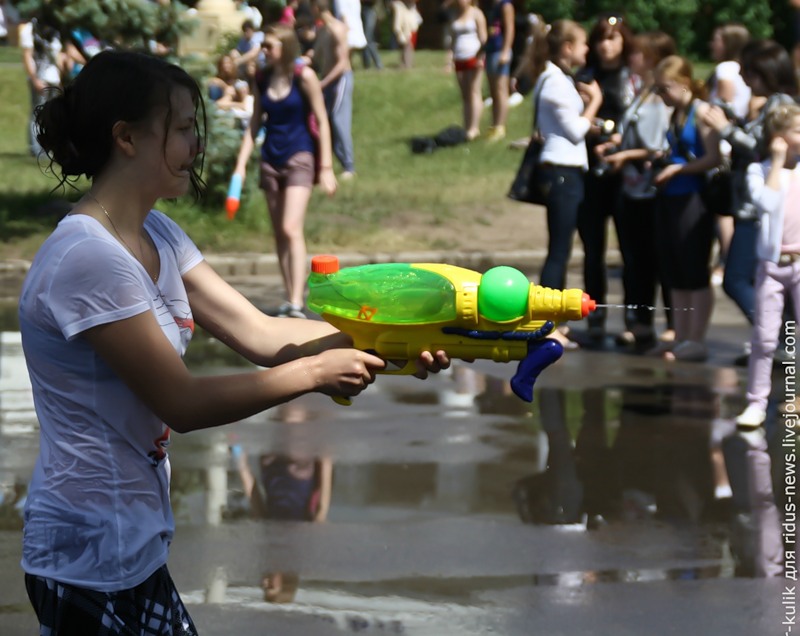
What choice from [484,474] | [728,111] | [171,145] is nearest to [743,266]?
[728,111]

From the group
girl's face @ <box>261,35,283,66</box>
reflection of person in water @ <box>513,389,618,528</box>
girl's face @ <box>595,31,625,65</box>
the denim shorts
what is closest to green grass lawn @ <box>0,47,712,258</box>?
the denim shorts

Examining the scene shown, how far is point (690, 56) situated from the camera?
29.4 metres

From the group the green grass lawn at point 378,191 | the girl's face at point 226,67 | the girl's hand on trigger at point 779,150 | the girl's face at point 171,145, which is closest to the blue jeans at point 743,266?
the girl's hand on trigger at point 779,150

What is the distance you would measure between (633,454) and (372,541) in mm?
1829

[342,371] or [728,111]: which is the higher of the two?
[342,371]

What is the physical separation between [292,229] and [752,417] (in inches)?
148

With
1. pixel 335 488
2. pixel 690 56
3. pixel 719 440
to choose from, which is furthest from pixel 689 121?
pixel 690 56

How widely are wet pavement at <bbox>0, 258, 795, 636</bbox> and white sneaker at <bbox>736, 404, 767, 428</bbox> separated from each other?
0.11 metres

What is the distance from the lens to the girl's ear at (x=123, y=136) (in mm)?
2869

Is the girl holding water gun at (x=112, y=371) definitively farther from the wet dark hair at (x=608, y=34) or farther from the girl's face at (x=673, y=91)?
the wet dark hair at (x=608, y=34)

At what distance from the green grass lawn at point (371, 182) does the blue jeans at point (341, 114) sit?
336 millimetres

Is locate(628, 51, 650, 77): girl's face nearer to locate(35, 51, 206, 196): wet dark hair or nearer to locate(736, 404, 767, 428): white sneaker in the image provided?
locate(736, 404, 767, 428): white sneaker

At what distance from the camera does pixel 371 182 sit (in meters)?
16.5

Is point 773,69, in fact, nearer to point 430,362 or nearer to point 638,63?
point 638,63
